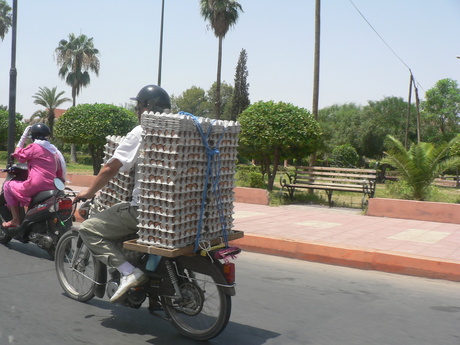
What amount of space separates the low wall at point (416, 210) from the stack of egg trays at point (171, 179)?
732 centimetres

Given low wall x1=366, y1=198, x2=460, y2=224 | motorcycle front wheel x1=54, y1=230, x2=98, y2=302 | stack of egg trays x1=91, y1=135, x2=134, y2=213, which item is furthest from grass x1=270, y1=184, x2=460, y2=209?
stack of egg trays x1=91, y1=135, x2=134, y2=213

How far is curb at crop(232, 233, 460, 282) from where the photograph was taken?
20.6ft

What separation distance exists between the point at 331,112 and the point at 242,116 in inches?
2277

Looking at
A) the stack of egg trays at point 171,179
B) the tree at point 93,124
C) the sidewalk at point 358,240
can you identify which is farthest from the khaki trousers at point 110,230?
the tree at point 93,124

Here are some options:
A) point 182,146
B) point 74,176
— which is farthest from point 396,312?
point 74,176

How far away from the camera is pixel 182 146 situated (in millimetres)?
3641

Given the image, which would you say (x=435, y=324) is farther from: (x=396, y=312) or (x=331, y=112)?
(x=331, y=112)

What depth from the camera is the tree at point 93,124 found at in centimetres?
2061

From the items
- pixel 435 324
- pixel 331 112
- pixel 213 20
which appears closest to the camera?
pixel 435 324

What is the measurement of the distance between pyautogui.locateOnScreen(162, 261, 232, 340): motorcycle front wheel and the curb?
3.40 m

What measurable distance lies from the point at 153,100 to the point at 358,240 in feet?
15.6

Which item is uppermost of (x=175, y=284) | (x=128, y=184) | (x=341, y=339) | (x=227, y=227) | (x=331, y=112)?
(x=331, y=112)

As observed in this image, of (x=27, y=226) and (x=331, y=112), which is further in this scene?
(x=331, y=112)

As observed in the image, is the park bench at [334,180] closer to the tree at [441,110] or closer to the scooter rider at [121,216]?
the scooter rider at [121,216]
